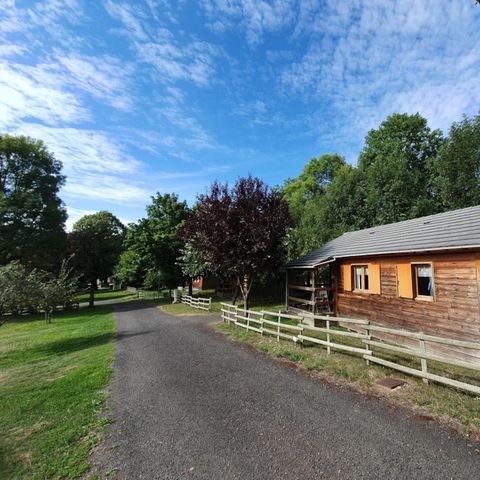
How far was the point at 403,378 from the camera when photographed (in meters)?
7.16

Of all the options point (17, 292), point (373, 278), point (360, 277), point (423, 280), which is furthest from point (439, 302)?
point (17, 292)

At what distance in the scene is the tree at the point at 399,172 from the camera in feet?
97.8

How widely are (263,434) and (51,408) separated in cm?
474

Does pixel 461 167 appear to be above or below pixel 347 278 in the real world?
above

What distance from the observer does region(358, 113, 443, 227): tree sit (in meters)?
29.8

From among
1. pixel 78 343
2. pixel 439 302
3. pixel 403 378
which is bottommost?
pixel 78 343

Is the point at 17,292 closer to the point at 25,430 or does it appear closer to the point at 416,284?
the point at 25,430

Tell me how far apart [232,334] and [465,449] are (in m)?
9.60

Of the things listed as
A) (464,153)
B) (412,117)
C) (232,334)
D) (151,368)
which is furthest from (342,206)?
(151,368)

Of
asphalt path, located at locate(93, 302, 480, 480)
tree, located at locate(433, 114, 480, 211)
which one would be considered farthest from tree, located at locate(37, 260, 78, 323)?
tree, located at locate(433, 114, 480, 211)

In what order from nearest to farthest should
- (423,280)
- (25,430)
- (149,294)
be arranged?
(25,430) < (423,280) < (149,294)

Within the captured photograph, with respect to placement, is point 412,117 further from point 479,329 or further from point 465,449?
point 465,449

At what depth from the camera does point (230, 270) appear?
658 inches

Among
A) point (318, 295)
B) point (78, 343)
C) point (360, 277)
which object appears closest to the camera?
point (78, 343)
